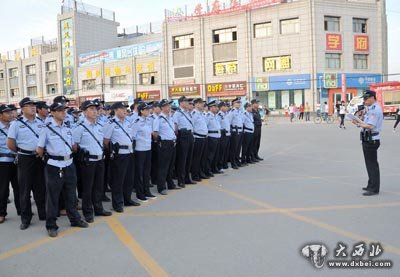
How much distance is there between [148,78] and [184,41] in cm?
652

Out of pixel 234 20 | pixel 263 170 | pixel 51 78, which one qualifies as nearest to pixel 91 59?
pixel 51 78

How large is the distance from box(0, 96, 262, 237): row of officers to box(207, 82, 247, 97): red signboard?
32.2 metres

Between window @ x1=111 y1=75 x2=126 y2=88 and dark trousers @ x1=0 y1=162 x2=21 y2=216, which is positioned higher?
window @ x1=111 y1=75 x2=126 y2=88

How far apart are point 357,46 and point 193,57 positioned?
1646 cm

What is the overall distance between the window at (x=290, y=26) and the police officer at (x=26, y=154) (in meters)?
36.0

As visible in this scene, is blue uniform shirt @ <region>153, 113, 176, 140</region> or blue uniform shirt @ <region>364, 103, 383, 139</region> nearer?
blue uniform shirt @ <region>364, 103, 383, 139</region>

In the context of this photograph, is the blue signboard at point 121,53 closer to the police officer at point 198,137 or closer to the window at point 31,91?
the window at point 31,91

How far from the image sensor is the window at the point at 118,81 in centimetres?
5031

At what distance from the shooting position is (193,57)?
44.2 metres

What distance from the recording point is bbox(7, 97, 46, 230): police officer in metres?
5.98

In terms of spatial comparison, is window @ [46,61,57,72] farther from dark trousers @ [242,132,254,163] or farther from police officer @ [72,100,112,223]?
police officer @ [72,100,112,223]

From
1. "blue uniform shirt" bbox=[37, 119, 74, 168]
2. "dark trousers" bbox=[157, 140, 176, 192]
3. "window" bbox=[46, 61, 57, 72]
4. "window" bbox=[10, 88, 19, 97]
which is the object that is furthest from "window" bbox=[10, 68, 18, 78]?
"blue uniform shirt" bbox=[37, 119, 74, 168]

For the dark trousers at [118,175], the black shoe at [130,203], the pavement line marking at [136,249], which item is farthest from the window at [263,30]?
the pavement line marking at [136,249]

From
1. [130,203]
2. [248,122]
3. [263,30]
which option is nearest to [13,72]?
[263,30]
